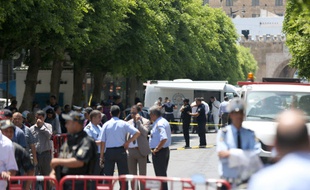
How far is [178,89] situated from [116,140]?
27.4 meters

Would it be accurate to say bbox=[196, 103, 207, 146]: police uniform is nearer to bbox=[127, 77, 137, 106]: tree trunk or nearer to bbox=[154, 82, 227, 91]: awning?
bbox=[154, 82, 227, 91]: awning

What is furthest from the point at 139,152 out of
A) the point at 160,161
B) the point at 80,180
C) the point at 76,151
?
the point at 76,151

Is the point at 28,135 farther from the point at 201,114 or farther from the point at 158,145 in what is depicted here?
the point at 201,114

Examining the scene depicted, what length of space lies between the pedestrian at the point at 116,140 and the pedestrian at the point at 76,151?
14.7ft

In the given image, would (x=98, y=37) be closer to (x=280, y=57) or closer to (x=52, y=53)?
(x=52, y=53)

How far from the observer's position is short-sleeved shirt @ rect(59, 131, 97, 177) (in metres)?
10.3

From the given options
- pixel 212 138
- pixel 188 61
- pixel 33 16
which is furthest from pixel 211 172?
pixel 188 61

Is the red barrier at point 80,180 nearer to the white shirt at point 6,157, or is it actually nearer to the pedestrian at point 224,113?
the white shirt at point 6,157

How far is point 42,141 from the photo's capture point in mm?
16828

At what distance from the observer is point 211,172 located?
69.4 ft

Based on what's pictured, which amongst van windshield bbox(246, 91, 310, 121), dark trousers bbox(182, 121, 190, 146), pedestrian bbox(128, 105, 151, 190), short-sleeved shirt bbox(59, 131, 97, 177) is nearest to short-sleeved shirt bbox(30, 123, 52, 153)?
pedestrian bbox(128, 105, 151, 190)

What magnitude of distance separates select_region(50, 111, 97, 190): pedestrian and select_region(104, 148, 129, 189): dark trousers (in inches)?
183

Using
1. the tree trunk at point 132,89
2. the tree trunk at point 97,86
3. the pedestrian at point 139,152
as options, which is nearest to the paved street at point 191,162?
the pedestrian at point 139,152

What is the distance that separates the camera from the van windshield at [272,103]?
19.4 m
